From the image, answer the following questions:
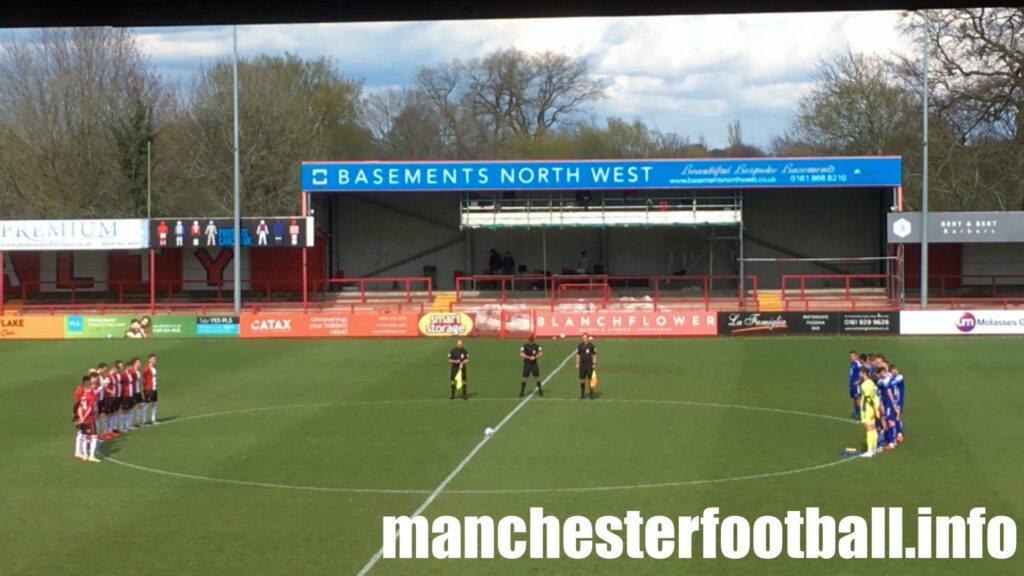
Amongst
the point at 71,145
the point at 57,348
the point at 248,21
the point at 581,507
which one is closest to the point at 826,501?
the point at 581,507

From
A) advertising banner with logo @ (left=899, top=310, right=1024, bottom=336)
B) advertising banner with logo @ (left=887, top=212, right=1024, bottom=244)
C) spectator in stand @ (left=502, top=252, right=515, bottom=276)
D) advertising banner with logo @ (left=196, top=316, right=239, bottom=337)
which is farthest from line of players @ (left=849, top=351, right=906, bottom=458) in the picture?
spectator in stand @ (left=502, top=252, right=515, bottom=276)

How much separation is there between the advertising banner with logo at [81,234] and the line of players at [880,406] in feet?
117

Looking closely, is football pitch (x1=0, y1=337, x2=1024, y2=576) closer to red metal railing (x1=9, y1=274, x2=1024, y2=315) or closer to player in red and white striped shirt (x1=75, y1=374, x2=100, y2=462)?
player in red and white striped shirt (x1=75, y1=374, x2=100, y2=462)

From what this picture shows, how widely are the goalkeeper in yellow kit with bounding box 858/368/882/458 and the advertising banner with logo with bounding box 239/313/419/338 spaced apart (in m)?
26.7

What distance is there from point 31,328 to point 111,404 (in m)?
25.3

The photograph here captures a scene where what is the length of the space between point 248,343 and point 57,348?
6856 mm

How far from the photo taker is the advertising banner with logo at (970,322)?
150 feet

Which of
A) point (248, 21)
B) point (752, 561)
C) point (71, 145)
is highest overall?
point (71, 145)

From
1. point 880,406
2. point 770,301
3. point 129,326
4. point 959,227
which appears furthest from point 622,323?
point 880,406

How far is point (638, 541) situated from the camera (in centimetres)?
1731

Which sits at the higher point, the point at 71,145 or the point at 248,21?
the point at 71,145

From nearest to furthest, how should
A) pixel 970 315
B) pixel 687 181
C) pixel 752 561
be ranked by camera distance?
pixel 752 561 < pixel 970 315 < pixel 687 181

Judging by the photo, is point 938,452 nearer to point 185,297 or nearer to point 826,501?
point 826,501

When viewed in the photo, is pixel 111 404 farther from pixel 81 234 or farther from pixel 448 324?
pixel 81 234
